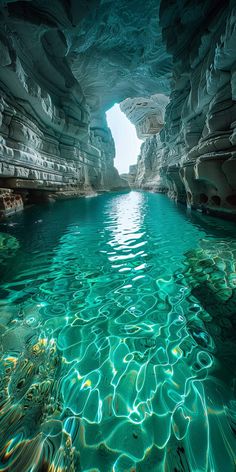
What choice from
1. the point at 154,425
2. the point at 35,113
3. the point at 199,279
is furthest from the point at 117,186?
the point at 154,425

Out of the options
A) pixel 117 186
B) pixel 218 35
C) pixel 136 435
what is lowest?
pixel 136 435

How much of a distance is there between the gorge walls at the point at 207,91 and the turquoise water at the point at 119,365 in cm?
398

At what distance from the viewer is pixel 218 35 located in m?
6.36

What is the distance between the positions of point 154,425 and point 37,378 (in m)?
1.09

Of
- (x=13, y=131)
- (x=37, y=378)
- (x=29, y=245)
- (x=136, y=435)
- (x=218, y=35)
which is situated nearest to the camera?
(x=136, y=435)

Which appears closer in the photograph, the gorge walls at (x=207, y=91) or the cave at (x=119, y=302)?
the cave at (x=119, y=302)

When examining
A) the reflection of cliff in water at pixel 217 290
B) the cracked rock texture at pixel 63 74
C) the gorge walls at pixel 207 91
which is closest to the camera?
the reflection of cliff in water at pixel 217 290

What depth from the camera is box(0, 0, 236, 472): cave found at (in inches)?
51.2

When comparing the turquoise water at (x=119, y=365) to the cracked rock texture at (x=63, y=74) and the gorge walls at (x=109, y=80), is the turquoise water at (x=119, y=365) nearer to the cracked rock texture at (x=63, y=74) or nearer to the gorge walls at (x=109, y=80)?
the gorge walls at (x=109, y=80)

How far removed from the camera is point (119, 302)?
2.77 m

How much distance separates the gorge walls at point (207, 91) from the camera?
19.0 ft

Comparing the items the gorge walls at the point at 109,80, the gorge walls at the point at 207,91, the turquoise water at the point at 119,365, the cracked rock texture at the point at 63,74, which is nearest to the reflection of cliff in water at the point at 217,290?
the turquoise water at the point at 119,365

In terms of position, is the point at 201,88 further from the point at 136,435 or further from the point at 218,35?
the point at 136,435

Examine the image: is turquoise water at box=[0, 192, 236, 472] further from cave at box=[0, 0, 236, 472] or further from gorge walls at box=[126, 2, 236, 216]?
gorge walls at box=[126, 2, 236, 216]
